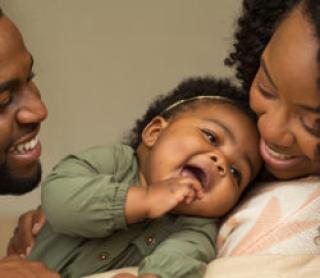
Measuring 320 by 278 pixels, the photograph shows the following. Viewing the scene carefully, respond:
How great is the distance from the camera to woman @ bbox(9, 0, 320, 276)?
0.94 meters

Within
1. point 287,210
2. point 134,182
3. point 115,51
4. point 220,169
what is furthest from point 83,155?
point 115,51

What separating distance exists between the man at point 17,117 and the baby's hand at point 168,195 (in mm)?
195

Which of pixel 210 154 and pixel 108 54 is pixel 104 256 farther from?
pixel 108 54

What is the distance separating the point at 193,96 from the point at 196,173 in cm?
21

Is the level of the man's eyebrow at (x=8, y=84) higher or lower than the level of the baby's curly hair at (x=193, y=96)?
higher

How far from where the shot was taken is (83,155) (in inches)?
45.1

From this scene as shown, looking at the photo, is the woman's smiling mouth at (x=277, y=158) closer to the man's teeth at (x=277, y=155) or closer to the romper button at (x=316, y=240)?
the man's teeth at (x=277, y=155)

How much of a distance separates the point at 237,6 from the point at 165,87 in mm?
326

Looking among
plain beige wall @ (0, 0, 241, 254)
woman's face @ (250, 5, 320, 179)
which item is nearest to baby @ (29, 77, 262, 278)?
woman's face @ (250, 5, 320, 179)

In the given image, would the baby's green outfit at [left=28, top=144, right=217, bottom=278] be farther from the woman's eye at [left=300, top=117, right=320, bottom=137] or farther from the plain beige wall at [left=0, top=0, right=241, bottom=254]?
the plain beige wall at [left=0, top=0, right=241, bottom=254]

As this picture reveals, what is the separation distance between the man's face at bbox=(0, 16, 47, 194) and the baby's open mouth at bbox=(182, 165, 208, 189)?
0.28 meters

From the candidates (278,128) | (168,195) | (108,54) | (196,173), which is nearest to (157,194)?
(168,195)

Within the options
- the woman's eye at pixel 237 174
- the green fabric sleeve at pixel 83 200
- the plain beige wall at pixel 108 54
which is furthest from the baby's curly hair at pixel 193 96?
the plain beige wall at pixel 108 54

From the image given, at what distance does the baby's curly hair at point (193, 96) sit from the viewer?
4.02 feet
